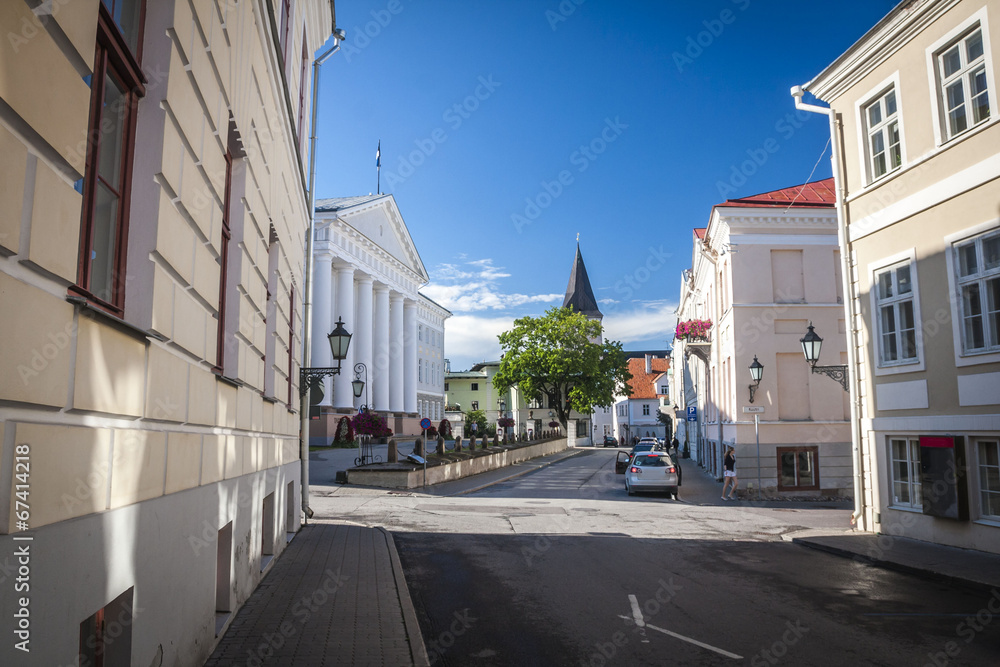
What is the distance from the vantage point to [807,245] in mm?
26344

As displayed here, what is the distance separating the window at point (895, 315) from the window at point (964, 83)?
273 centimetres

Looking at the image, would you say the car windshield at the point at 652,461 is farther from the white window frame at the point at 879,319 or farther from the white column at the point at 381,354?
the white column at the point at 381,354

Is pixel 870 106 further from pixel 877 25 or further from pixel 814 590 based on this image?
pixel 814 590

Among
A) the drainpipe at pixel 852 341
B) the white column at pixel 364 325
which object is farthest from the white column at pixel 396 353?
the drainpipe at pixel 852 341

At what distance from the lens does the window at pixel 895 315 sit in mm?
14305

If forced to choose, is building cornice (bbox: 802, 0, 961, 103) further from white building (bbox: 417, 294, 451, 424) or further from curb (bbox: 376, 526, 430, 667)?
white building (bbox: 417, 294, 451, 424)

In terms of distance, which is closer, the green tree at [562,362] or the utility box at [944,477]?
the utility box at [944,477]

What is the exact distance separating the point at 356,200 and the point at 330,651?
55.6 meters

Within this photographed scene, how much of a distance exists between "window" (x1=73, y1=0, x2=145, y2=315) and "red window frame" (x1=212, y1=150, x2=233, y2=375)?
2324 millimetres

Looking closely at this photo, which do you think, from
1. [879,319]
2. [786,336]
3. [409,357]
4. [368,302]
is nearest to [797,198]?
[786,336]

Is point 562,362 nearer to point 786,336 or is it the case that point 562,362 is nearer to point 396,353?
point 396,353

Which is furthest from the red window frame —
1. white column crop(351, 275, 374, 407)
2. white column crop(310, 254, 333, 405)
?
white column crop(351, 275, 374, 407)

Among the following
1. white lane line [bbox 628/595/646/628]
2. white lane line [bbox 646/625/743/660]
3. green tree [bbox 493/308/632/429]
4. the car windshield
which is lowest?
white lane line [bbox 628/595/646/628]

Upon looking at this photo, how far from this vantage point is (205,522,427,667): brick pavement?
251 inches
